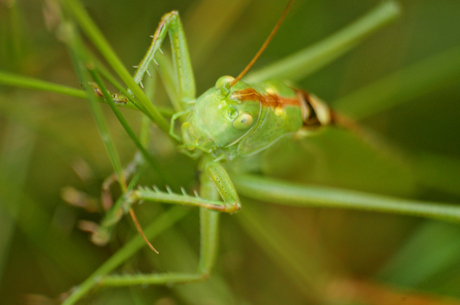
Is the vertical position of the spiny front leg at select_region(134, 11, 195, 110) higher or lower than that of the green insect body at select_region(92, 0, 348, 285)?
higher

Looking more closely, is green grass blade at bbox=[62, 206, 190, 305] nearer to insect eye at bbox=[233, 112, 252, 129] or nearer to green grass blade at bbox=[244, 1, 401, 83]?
insect eye at bbox=[233, 112, 252, 129]

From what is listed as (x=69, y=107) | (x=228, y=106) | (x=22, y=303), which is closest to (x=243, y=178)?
(x=228, y=106)

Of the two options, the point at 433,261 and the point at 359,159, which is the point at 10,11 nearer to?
the point at 359,159

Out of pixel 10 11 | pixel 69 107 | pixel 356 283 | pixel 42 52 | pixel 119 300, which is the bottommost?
pixel 356 283

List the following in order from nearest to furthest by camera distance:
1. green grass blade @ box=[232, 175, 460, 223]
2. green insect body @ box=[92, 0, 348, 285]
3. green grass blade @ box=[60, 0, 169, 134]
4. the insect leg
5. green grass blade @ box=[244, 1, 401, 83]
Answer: green grass blade @ box=[60, 0, 169, 134] → green insect body @ box=[92, 0, 348, 285] → the insect leg → green grass blade @ box=[232, 175, 460, 223] → green grass blade @ box=[244, 1, 401, 83]

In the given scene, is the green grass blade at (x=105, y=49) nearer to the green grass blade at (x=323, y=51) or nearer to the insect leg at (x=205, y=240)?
the insect leg at (x=205, y=240)

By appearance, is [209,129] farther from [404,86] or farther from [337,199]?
[404,86]

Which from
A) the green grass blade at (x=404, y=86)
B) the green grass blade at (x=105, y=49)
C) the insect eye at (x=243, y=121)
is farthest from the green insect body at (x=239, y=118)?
the green grass blade at (x=404, y=86)

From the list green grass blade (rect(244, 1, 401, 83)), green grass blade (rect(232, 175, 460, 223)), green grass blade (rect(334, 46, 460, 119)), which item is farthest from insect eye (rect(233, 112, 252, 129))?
green grass blade (rect(334, 46, 460, 119))
